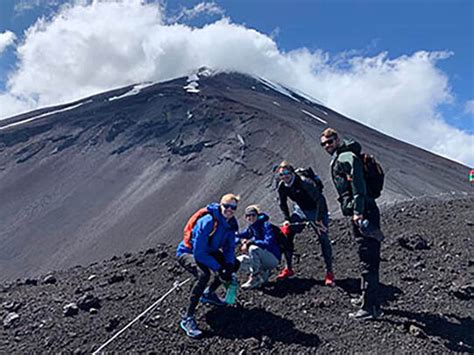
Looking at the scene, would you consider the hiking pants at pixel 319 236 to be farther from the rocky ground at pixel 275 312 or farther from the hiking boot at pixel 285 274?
the rocky ground at pixel 275 312

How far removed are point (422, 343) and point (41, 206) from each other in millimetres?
36500

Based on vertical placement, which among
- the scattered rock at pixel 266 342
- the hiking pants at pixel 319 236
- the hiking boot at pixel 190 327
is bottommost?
the hiking boot at pixel 190 327

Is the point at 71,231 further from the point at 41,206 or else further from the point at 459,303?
the point at 459,303

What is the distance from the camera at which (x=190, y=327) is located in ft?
16.3

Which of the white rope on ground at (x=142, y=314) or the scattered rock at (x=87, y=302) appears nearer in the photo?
the white rope on ground at (x=142, y=314)

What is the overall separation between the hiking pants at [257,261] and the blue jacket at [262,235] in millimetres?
87

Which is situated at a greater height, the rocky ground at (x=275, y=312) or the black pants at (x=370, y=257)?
the black pants at (x=370, y=257)

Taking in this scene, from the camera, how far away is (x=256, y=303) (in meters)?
5.64

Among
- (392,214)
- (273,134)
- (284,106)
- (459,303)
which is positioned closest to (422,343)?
(459,303)

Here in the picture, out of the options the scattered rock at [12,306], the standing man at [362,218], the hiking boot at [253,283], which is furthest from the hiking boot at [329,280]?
the scattered rock at [12,306]

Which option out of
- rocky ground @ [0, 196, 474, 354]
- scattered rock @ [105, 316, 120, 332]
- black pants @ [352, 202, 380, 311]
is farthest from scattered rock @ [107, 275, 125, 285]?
black pants @ [352, 202, 380, 311]

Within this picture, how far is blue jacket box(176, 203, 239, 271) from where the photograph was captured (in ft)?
16.1

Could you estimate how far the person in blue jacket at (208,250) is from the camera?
4914 millimetres

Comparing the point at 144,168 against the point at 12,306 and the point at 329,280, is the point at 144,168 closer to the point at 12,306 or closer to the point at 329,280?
the point at 12,306
